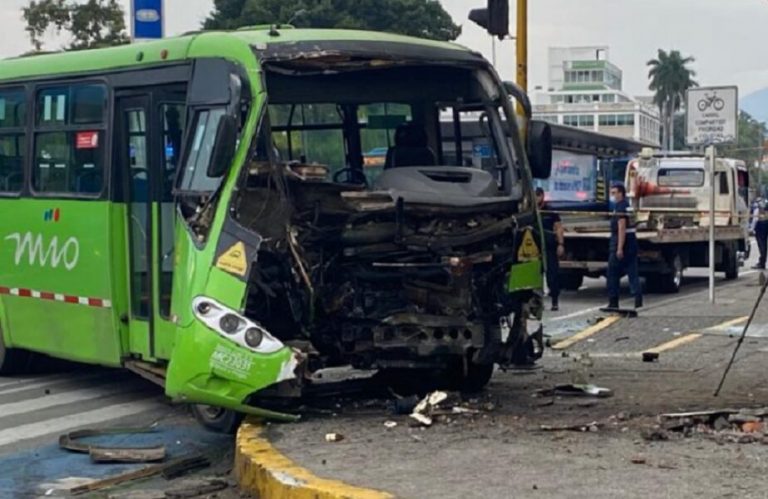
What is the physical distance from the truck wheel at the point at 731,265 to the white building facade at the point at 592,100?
274 feet

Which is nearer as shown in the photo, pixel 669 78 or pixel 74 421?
pixel 74 421

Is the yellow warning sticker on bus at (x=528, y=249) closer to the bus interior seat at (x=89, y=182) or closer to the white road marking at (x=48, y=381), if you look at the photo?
the bus interior seat at (x=89, y=182)

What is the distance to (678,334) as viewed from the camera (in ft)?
49.9

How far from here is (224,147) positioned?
30.4 feet

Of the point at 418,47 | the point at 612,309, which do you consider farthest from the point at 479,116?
the point at 612,309

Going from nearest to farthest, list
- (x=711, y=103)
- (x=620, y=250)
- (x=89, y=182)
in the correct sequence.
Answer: (x=89, y=182) < (x=620, y=250) < (x=711, y=103)

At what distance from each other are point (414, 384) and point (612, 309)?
7.36m

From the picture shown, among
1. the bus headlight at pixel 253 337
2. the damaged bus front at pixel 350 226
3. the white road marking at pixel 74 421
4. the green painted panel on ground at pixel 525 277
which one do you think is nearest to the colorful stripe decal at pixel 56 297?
the white road marking at pixel 74 421

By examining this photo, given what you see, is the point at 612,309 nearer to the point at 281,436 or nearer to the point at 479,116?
the point at 479,116

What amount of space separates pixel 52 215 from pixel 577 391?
4.90m

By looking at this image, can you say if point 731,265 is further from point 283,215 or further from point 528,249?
point 283,215

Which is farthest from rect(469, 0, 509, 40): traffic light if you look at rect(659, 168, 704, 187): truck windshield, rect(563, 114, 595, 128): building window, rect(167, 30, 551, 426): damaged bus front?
rect(563, 114, 595, 128): building window

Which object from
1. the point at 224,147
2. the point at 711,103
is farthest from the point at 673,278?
the point at 224,147

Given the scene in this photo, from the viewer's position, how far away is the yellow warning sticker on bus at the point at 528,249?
10.3m
